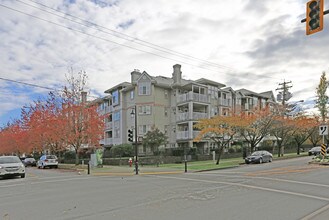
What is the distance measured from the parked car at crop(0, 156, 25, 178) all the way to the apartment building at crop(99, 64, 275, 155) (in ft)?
72.2

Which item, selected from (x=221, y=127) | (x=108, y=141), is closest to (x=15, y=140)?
(x=108, y=141)

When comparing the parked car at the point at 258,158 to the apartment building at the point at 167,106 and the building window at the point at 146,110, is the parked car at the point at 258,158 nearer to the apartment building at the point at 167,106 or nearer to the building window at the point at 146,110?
the apartment building at the point at 167,106

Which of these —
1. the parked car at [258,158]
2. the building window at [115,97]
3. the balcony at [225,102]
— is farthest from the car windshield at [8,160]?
the balcony at [225,102]

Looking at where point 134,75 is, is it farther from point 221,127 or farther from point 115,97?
point 221,127

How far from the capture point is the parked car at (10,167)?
2292 cm

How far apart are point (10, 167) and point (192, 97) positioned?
95.1 feet

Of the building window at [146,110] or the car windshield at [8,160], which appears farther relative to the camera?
the building window at [146,110]

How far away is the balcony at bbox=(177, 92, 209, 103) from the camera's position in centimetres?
4706

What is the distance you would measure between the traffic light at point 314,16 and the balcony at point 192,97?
1453 inches

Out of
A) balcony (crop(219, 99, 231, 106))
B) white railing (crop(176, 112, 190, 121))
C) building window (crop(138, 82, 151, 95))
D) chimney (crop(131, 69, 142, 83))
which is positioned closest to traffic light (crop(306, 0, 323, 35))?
white railing (crop(176, 112, 190, 121))

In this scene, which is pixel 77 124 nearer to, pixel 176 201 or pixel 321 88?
pixel 176 201

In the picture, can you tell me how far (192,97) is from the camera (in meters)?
46.9

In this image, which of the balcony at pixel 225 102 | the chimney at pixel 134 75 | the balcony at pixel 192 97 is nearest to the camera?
the balcony at pixel 192 97

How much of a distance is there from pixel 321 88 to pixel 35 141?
2204 inches
